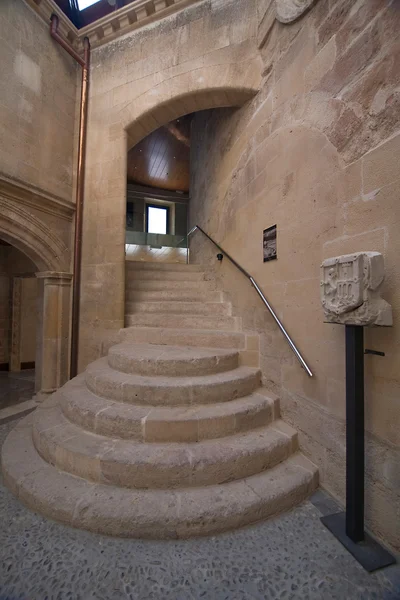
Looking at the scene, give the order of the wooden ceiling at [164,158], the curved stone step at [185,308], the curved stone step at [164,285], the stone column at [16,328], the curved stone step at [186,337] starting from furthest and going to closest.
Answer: the wooden ceiling at [164,158]
the stone column at [16,328]
the curved stone step at [164,285]
the curved stone step at [185,308]
the curved stone step at [186,337]

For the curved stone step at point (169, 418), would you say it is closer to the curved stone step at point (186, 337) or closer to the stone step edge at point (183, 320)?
the curved stone step at point (186, 337)

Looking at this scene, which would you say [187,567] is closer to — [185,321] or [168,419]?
[168,419]

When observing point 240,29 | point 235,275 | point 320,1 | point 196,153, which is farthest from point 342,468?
point 196,153

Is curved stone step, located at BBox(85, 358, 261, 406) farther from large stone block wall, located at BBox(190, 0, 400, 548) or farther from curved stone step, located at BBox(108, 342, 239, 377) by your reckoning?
large stone block wall, located at BBox(190, 0, 400, 548)

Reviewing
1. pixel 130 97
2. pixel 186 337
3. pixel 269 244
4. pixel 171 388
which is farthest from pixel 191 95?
pixel 171 388

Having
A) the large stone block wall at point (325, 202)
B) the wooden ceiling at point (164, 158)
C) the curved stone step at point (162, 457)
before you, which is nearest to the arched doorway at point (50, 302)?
the curved stone step at point (162, 457)

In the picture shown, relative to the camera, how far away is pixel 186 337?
3.11 meters

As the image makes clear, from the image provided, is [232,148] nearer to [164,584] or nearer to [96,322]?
[96,322]

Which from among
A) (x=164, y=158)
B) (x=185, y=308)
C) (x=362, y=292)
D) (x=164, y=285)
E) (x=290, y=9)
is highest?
(x=164, y=158)

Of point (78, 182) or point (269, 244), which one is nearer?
point (269, 244)

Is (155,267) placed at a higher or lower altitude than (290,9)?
lower

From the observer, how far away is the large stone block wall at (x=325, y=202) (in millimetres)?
1524

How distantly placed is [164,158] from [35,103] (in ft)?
18.8

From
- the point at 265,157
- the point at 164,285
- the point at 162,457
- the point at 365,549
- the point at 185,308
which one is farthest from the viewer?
the point at 164,285
